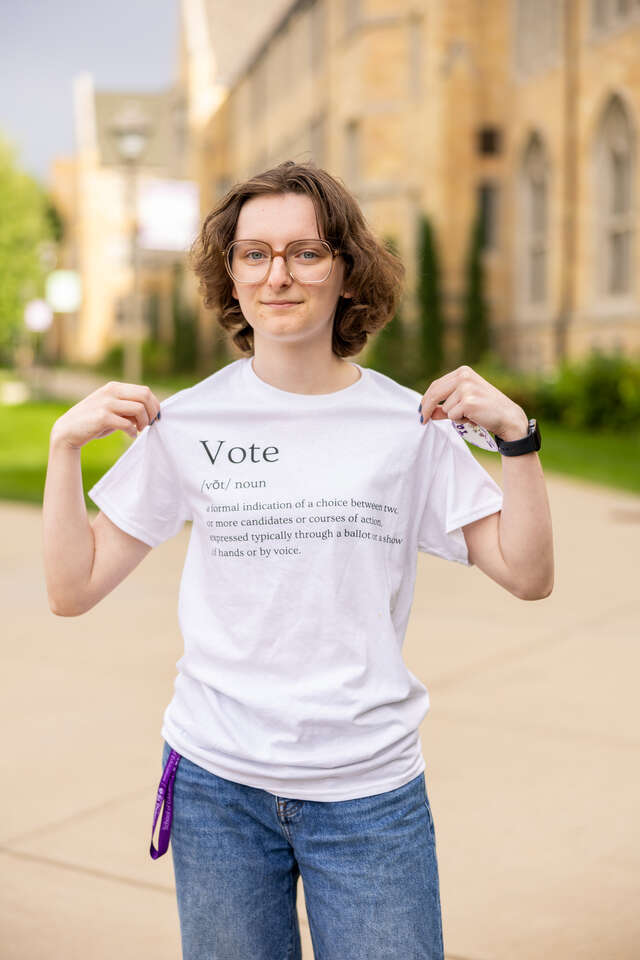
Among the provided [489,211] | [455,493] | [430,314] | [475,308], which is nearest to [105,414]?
[455,493]

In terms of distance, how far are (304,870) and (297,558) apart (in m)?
0.53

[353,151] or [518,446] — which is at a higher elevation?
[353,151]

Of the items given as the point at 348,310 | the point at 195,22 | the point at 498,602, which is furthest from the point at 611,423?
the point at 195,22

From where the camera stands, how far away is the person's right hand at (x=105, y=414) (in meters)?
2.20

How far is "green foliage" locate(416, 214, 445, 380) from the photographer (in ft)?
81.2

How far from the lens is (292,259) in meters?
2.19

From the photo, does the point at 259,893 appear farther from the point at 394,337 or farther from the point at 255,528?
the point at 394,337

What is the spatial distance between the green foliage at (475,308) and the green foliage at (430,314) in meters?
0.50

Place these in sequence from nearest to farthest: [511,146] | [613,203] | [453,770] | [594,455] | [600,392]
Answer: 1. [453,770]
2. [594,455]
3. [600,392]
4. [613,203]
5. [511,146]

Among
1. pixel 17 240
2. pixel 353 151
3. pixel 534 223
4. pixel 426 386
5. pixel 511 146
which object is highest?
pixel 353 151

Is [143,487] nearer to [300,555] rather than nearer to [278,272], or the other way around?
[300,555]

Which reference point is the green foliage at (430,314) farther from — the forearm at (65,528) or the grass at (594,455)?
the forearm at (65,528)

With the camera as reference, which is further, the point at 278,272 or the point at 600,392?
the point at 600,392

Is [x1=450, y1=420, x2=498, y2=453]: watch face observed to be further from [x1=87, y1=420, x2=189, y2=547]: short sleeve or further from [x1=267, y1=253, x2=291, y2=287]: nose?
[x1=87, y1=420, x2=189, y2=547]: short sleeve
